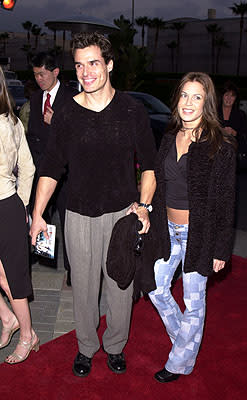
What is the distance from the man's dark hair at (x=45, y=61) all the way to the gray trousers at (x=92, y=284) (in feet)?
6.17

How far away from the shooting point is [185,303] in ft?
9.95

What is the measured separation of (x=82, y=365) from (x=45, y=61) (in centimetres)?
271

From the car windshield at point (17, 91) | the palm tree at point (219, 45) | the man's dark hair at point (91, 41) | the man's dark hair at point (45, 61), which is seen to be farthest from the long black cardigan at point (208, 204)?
the palm tree at point (219, 45)

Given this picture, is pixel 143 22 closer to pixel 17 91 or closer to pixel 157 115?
pixel 17 91

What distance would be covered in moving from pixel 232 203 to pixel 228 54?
63.3 meters

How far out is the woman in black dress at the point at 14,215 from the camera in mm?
2922

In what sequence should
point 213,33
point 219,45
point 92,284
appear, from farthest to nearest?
point 213,33, point 219,45, point 92,284

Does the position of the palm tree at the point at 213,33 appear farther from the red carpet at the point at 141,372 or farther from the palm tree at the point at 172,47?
the red carpet at the point at 141,372

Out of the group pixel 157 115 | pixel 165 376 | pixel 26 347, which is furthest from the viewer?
pixel 157 115

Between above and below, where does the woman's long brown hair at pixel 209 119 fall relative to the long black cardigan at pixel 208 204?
above

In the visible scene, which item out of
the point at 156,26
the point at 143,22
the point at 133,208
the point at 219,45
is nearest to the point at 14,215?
the point at 133,208

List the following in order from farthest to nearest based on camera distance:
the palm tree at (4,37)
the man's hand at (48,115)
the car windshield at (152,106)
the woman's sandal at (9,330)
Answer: the palm tree at (4,37) < the car windshield at (152,106) < the man's hand at (48,115) < the woman's sandal at (9,330)

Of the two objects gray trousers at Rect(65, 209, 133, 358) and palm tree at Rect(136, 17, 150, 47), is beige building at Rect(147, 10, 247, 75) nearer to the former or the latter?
palm tree at Rect(136, 17, 150, 47)

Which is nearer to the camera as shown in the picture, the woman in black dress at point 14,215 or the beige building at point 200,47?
the woman in black dress at point 14,215
